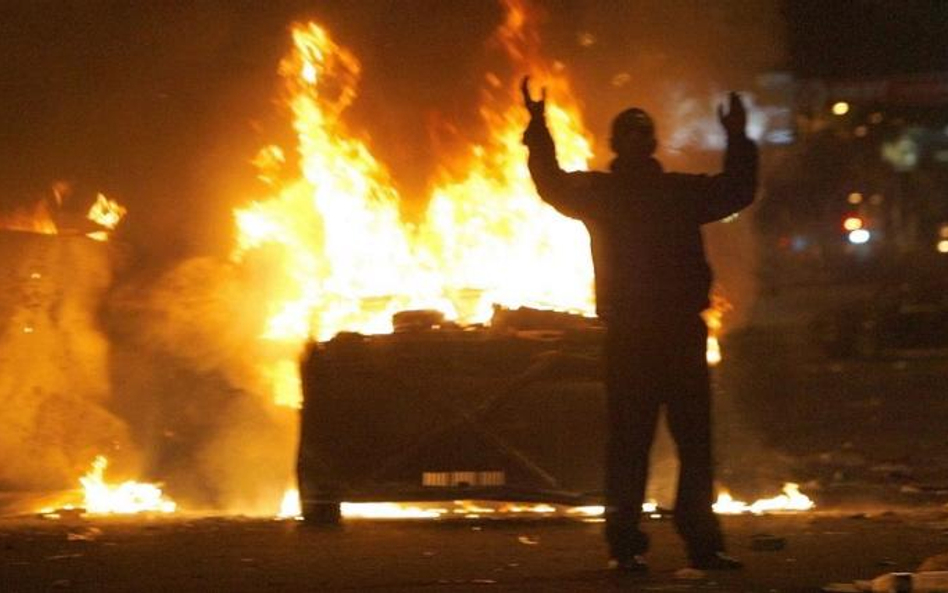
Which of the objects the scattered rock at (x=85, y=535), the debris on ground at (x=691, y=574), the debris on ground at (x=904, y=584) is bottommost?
the debris on ground at (x=904, y=584)

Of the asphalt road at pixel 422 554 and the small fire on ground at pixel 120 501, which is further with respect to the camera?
the small fire on ground at pixel 120 501

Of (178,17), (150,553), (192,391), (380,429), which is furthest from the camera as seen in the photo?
(178,17)

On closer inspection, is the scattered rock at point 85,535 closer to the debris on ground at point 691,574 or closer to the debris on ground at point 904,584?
the debris on ground at point 691,574

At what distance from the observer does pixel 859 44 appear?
31344 millimetres

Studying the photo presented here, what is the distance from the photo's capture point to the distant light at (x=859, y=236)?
50.1 meters

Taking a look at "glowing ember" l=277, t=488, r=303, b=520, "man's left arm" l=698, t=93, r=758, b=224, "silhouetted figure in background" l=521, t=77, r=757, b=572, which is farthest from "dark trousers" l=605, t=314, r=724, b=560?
"glowing ember" l=277, t=488, r=303, b=520

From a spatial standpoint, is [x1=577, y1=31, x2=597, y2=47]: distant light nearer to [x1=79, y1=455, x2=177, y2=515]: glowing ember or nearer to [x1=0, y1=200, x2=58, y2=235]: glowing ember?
[x1=0, y1=200, x2=58, y2=235]: glowing ember

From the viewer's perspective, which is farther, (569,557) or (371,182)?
(371,182)

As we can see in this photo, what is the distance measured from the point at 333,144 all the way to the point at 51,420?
11.9 ft

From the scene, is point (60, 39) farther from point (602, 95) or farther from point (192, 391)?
point (602, 95)

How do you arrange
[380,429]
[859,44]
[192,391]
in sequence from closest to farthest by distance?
1. [380,429]
2. [192,391]
3. [859,44]

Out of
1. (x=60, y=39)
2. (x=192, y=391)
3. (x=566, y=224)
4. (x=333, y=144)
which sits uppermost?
(x=60, y=39)

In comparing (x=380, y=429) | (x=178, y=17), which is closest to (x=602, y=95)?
(x=178, y=17)

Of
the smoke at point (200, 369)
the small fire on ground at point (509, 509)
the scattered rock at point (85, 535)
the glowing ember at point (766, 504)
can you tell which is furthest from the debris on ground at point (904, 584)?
the smoke at point (200, 369)
